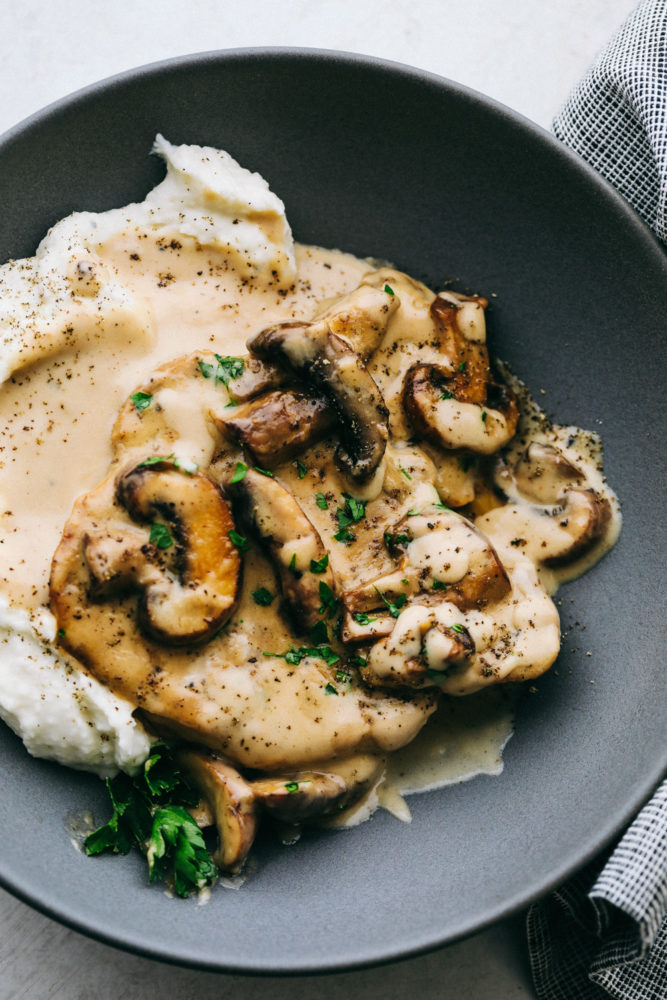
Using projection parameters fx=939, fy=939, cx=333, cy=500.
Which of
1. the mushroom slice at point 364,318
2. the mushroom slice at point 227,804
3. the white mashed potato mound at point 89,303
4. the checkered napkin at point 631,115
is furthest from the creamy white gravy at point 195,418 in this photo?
the checkered napkin at point 631,115

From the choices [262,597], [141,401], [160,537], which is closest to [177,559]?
[160,537]

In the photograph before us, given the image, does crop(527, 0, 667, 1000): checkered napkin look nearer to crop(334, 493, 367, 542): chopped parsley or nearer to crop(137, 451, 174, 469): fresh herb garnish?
crop(334, 493, 367, 542): chopped parsley

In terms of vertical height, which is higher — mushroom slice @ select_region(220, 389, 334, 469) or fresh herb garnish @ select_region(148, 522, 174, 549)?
mushroom slice @ select_region(220, 389, 334, 469)

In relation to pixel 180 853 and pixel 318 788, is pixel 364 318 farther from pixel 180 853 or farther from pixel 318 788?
pixel 180 853

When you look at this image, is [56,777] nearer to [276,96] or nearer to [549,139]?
[276,96]

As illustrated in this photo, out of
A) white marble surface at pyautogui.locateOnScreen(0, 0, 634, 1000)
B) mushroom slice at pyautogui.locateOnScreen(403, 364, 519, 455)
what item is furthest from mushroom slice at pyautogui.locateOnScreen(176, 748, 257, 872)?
→ white marble surface at pyautogui.locateOnScreen(0, 0, 634, 1000)

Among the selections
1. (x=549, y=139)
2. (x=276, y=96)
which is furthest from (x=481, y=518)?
(x=276, y=96)
